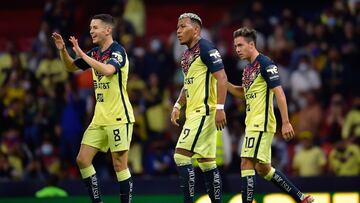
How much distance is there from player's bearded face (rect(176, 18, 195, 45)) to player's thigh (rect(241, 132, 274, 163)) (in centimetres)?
145

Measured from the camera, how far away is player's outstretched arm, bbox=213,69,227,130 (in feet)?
42.9

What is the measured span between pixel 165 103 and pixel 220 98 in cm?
825

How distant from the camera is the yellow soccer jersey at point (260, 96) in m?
13.5

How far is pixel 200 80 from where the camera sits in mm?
13430

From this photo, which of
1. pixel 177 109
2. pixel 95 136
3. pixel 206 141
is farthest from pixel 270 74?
pixel 95 136

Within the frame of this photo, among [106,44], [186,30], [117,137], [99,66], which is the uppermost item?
[186,30]

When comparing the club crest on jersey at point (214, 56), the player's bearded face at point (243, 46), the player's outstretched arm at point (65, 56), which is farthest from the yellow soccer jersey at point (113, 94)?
the player's bearded face at point (243, 46)

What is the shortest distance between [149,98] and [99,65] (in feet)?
25.8

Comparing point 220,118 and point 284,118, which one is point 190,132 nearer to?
point 220,118

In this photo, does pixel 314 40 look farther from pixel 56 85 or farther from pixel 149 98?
pixel 56 85

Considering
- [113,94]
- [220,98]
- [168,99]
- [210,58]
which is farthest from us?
[168,99]

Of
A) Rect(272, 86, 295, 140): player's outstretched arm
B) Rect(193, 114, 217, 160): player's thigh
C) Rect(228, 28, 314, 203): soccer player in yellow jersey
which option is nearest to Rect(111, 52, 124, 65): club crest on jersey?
Rect(193, 114, 217, 160): player's thigh

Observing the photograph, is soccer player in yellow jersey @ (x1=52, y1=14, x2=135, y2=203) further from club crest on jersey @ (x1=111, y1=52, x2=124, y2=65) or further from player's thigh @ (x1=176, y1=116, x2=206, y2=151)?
player's thigh @ (x1=176, y1=116, x2=206, y2=151)

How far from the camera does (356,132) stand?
1964 centimetres
